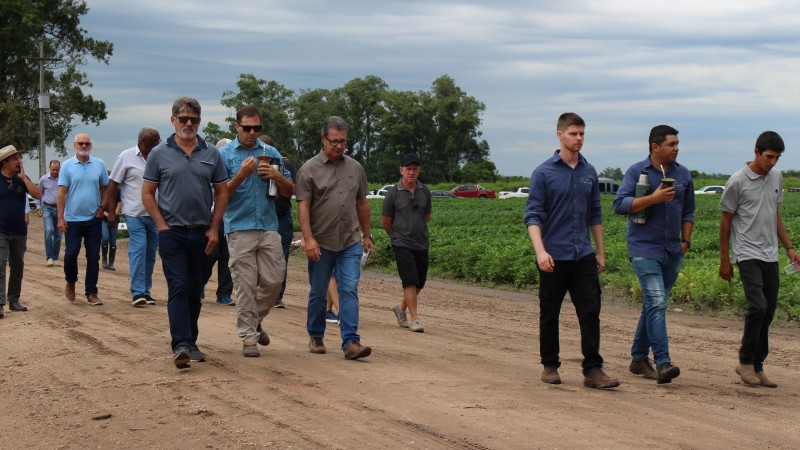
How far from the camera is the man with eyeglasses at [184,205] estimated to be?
7930mm

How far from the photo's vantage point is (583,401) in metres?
6.85

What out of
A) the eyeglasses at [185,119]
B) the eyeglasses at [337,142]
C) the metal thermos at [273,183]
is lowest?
the metal thermos at [273,183]

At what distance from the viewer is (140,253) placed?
1204cm

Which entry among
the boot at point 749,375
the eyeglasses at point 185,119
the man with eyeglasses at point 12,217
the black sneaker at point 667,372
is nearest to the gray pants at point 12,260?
the man with eyeglasses at point 12,217

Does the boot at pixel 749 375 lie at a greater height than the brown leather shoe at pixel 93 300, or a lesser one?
greater

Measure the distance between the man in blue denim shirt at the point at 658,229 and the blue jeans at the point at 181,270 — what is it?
350 cm

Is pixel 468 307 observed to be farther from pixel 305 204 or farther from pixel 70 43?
pixel 70 43

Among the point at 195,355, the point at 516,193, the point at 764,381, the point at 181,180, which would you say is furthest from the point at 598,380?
the point at 516,193

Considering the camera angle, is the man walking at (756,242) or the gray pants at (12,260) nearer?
the man walking at (756,242)

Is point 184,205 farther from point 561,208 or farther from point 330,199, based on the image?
point 561,208

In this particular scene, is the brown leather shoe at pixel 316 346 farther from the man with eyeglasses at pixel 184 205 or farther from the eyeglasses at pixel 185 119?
the eyeglasses at pixel 185 119

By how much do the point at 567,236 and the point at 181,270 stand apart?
3141mm

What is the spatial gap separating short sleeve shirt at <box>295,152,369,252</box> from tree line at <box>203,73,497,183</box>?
284 feet

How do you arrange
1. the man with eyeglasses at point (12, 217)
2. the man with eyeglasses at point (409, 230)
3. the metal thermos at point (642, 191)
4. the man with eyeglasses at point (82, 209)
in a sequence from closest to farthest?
the metal thermos at point (642, 191) → the man with eyeglasses at point (409, 230) → the man with eyeglasses at point (12, 217) → the man with eyeglasses at point (82, 209)
